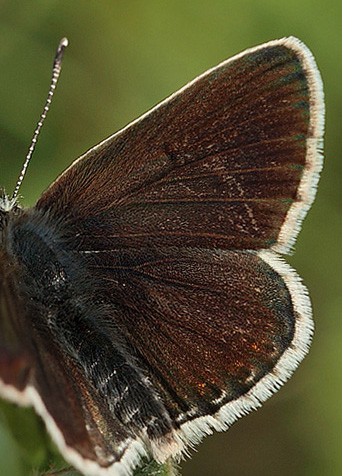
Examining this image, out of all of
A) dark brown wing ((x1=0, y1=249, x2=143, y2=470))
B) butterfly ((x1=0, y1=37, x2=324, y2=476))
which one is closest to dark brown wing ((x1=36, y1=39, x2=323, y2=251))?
butterfly ((x1=0, y1=37, x2=324, y2=476))

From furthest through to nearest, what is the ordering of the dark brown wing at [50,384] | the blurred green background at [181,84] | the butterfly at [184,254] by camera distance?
the blurred green background at [181,84], the butterfly at [184,254], the dark brown wing at [50,384]

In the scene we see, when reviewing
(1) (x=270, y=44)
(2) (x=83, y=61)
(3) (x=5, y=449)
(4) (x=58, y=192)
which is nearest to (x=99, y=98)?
(2) (x=83, y=61)

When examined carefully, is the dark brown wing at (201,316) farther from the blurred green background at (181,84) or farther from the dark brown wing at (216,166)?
the blurred green background at (181,84)

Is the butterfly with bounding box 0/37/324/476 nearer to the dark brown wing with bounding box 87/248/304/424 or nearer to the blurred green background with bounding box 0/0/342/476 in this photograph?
the dark brown wing with bounding box 87/248/304/424

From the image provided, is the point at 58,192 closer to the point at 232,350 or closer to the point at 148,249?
the point at 148,249

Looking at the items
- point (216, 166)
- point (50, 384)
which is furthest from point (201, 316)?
point (50, 384)

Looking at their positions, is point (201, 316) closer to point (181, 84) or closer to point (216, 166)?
point (216, 166)

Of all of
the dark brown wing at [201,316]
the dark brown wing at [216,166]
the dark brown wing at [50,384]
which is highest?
the dark brown wing at [216,166]

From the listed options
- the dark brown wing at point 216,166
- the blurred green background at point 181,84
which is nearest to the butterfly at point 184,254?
the dark brown wing at point 216,166
